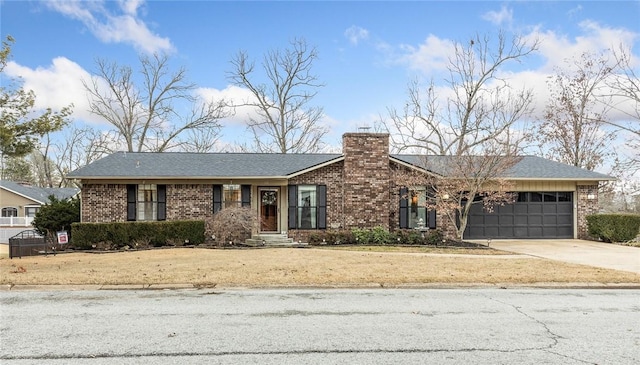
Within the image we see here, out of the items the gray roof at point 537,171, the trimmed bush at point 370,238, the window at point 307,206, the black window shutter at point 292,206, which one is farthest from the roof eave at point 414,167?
the black window shutter at point 292,206

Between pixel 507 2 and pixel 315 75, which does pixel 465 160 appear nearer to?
pixel 507 2

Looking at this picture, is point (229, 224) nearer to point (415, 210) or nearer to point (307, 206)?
point (307, 206)

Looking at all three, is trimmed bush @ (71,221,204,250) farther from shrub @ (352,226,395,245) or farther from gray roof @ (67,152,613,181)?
shrub @ (352,226,395,245)

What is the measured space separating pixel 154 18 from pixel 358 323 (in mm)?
17170

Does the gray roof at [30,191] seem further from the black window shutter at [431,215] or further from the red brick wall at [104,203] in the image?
the black window shutter at [431,215]

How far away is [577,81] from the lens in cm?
3284

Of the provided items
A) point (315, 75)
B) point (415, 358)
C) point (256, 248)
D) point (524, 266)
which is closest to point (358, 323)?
point (415, 358)

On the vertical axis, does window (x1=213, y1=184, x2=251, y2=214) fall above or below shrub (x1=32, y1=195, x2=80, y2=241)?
above

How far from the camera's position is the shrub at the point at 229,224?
18.0 m

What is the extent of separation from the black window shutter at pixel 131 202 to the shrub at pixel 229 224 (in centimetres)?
352

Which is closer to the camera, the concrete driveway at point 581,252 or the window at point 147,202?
the concrete driveway at point 581,252

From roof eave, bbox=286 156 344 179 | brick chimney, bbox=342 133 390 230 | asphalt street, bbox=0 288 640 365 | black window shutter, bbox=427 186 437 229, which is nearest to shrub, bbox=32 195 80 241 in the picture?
roof eave, bbox=286 156 344 179

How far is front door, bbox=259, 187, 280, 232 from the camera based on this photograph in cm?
2095

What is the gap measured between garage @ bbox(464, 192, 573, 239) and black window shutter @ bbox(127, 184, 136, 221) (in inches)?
593
